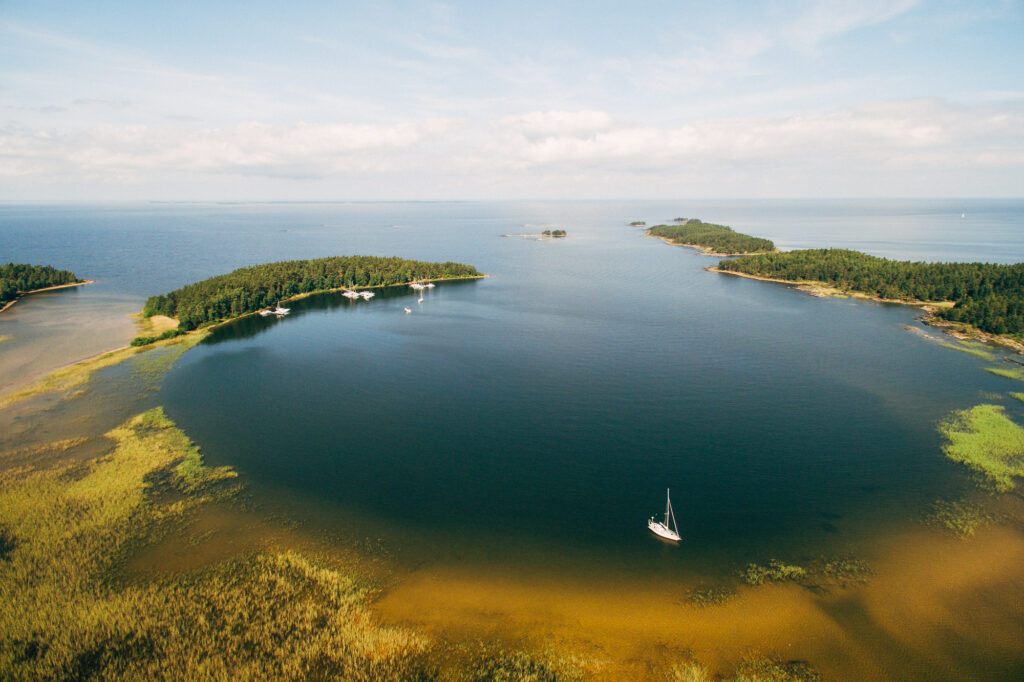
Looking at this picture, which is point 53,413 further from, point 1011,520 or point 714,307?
point 714,307

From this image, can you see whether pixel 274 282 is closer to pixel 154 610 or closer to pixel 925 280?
pixel 154 610

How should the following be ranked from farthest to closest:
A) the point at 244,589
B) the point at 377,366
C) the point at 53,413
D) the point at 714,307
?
the point at 714,307 < the point at 377,366 < the point at 53,413 < the point at 244,589

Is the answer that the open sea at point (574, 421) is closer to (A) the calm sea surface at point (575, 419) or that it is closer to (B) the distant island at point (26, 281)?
(A) the calm sea surface at point (575, 419)

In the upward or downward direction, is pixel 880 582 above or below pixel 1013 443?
below

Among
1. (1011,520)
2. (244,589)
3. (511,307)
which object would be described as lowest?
(244,589)

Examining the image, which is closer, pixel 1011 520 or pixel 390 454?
pixel 1011 520

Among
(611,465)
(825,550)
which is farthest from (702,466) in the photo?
(825,550)
